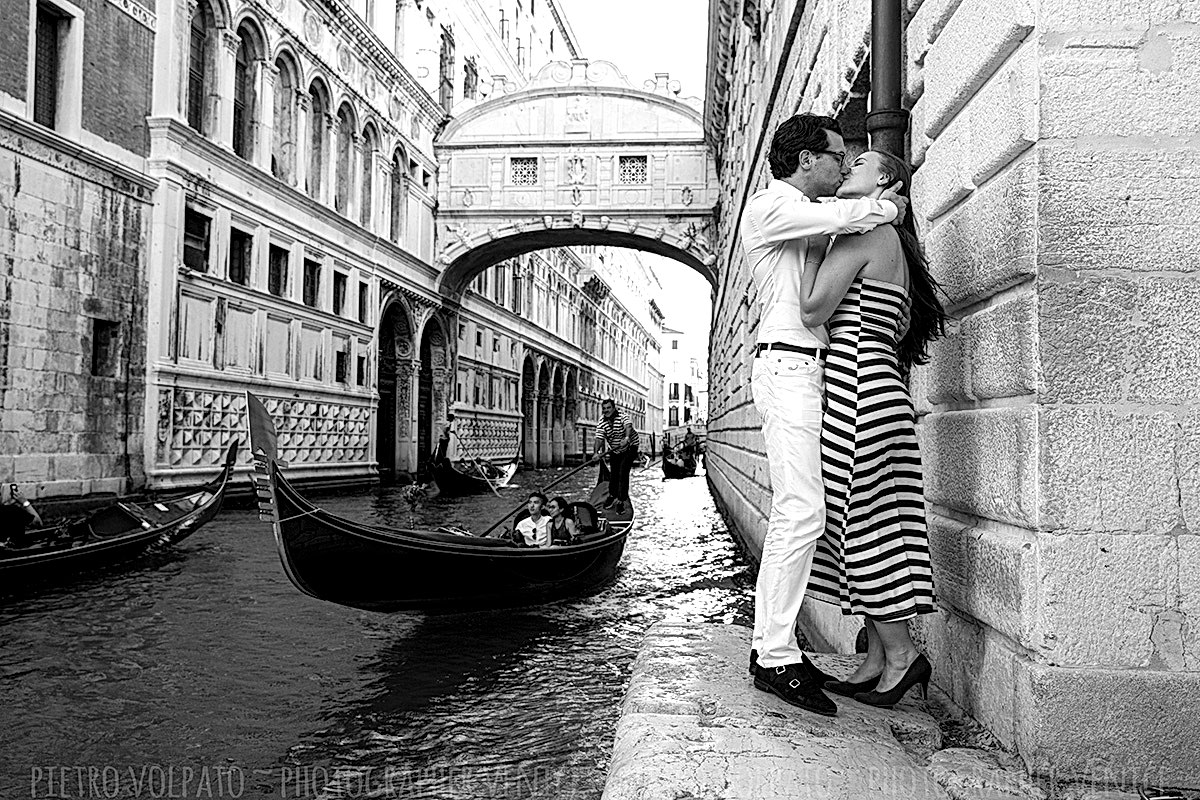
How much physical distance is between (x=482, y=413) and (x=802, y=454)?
19.1 metres

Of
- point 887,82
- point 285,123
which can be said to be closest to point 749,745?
point 887,82

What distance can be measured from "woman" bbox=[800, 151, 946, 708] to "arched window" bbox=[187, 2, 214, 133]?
34.7ft

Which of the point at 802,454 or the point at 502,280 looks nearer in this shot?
the point at 802,454

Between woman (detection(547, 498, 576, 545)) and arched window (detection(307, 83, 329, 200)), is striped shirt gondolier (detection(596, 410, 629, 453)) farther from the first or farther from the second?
arched window (detection(307, 83, 329, 200))

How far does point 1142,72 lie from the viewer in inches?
66.6

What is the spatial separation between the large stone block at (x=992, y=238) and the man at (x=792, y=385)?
0.15 m

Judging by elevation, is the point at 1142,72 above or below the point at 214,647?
above

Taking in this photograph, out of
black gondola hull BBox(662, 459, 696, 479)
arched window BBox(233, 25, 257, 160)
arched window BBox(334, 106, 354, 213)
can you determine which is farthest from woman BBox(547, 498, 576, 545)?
black gondola hull BBox(662, 459, 696, 479)

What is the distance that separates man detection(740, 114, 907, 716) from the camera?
6.38ft

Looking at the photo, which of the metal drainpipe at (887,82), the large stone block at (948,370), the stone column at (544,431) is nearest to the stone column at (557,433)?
the stone column at (544,431)

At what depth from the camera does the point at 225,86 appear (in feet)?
37.1

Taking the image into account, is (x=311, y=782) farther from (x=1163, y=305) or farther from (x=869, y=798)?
(x=1163, y=305)

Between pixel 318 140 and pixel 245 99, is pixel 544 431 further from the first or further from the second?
pixel 245 99

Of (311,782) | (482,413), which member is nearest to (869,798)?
(311,782)
